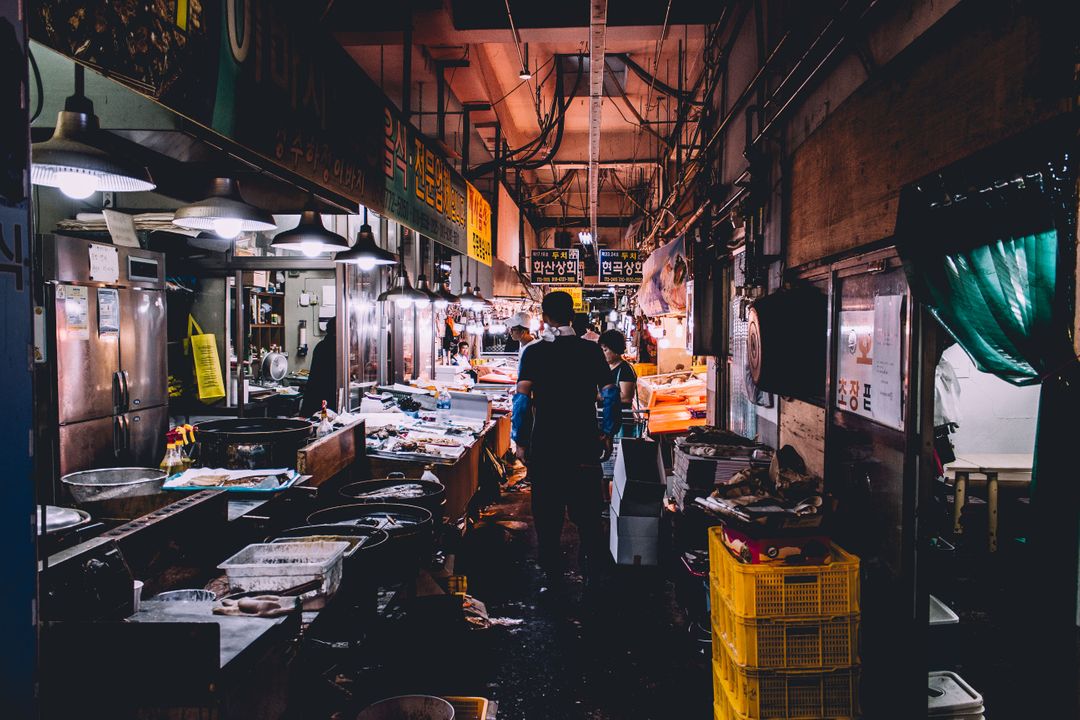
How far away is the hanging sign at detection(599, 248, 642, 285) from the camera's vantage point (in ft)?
57.1

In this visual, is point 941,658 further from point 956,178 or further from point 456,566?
point 456,566

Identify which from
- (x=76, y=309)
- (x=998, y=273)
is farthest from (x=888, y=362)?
(x=76, y=309)

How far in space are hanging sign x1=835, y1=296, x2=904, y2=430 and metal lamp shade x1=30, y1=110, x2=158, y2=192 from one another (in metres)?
4.39

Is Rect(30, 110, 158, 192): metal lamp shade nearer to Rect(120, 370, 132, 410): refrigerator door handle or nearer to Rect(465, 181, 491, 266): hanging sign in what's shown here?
Rect(120, 370, 132, 410): refrigerator door handle

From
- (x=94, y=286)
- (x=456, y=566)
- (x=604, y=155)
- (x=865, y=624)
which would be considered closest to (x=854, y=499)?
(x=865, y=624)

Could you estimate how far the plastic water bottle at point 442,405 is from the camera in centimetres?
980

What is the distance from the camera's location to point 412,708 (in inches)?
131

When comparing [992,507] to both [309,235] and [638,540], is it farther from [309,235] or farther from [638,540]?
[309,235]

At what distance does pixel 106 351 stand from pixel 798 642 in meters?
8.22

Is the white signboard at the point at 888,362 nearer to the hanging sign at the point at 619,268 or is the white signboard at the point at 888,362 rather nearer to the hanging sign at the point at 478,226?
the hanging sign at the point at 478,226

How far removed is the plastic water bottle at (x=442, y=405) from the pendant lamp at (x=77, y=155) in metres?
6.50

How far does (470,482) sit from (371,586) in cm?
509

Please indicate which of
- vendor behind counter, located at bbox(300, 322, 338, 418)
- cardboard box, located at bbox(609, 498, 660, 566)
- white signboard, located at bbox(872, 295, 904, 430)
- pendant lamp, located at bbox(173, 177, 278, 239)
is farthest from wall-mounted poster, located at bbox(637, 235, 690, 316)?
pendant lamp, located at bbox(173, 177, 278, 239)

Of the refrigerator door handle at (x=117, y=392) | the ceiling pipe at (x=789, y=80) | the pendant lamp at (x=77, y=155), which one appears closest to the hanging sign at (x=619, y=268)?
the ceiling pipe at (x=789, y=80)
